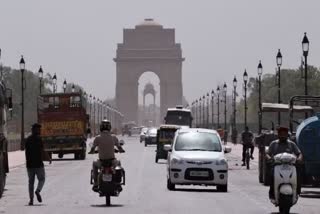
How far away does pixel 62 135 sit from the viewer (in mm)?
54250

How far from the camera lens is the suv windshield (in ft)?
93.4

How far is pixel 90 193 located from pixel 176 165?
2.20 m

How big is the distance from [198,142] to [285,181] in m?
9.17

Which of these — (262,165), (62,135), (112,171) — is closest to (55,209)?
(112,171)

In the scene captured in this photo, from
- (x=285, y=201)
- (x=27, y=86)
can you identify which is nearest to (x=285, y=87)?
(x=27, y=86)

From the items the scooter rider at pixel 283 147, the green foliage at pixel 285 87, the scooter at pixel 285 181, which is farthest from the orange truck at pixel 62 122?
the green foliage at pixel 285 87

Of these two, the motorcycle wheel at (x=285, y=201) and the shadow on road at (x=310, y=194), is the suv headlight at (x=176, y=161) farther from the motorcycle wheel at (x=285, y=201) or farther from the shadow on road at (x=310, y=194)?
the motorcycle wheel at (x=285, y=201)

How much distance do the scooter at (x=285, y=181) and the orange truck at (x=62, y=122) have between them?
3464 centimetres

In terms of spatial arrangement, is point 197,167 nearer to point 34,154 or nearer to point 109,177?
point 34,154

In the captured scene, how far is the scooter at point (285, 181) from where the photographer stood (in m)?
19.5

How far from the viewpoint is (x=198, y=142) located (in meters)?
28.6

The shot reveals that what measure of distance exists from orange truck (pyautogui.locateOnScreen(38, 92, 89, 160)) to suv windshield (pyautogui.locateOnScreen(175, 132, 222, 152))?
25.5 metres

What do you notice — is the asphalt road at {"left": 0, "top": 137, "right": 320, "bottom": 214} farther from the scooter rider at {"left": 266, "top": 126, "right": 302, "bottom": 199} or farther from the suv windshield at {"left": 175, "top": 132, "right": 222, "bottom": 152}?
the scooter rider at {"left": 266, "top": 126, "right": 302, "bottom": 199}

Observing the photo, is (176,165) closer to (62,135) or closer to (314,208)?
(314,208)
